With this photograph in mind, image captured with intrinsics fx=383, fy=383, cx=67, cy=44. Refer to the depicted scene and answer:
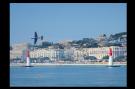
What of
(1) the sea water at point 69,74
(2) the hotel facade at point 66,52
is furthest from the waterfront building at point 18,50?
(1) the sea water at point 69,74

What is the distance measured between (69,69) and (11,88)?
28.1 inches

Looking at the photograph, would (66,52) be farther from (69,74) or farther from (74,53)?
(69,74)

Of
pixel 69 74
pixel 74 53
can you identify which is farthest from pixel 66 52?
pixel 69 74

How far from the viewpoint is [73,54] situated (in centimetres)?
318

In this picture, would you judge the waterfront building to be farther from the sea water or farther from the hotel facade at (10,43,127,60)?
the sea water

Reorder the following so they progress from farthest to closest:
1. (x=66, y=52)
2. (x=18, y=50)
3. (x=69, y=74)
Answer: (x=69, y=74), (x=66, y=52), (x=18, y=50)

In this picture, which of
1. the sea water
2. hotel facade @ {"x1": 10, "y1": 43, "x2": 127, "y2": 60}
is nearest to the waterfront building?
hotel facade @ {"x1": 10, "y1": 43, "x2": 127, "y2": 60}

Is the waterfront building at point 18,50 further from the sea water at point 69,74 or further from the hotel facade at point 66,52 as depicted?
the sea water at point 69,74

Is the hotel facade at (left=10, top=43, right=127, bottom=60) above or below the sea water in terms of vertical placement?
above

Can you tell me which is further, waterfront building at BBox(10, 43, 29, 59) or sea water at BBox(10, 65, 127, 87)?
sea water at BBox(10, 65, 127, 87)

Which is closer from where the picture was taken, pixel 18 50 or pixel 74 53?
pixel 18 50

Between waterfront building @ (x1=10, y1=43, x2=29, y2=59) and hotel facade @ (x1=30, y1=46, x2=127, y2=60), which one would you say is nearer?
waterfront building @ (x1=10, y1=43, x2=29, y2=59)
